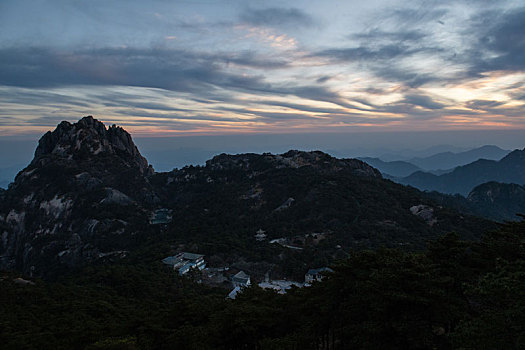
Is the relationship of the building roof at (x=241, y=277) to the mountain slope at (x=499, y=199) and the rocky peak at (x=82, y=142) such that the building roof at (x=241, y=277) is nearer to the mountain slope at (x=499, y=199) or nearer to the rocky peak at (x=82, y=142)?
the rocky peak at (x=82, y=142)

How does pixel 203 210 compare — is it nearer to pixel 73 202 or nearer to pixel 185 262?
pixel 73 202

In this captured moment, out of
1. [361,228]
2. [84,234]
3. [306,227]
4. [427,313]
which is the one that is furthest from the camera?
[84,234]

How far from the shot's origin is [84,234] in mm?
71375

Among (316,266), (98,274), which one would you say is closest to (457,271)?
(316,266)

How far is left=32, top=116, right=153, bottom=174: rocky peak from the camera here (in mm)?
101625

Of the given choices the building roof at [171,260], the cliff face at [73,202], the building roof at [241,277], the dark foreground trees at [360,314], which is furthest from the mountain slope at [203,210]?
the dark foreground trees at [360,314]

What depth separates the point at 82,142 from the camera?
10469 cm

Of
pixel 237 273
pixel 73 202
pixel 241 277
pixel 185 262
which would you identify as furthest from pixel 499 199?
pixel 73 202

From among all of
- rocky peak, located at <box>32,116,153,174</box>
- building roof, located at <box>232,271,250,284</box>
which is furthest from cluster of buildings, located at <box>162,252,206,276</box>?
rocky peak, located at <box>32,116,153,174</box>

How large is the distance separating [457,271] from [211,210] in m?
71.5

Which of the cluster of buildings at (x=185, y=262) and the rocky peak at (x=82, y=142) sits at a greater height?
the rocky peak at (x=82, y=142)

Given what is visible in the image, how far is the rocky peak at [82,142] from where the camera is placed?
101625mm

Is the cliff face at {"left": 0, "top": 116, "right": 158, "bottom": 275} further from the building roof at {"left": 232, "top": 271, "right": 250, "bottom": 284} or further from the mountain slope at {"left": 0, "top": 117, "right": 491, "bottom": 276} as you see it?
→ the building roof at {"left": 232, "top": 271, "right": 250, "bottom": 284}

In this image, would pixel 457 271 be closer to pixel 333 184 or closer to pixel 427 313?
pixel 427 313
